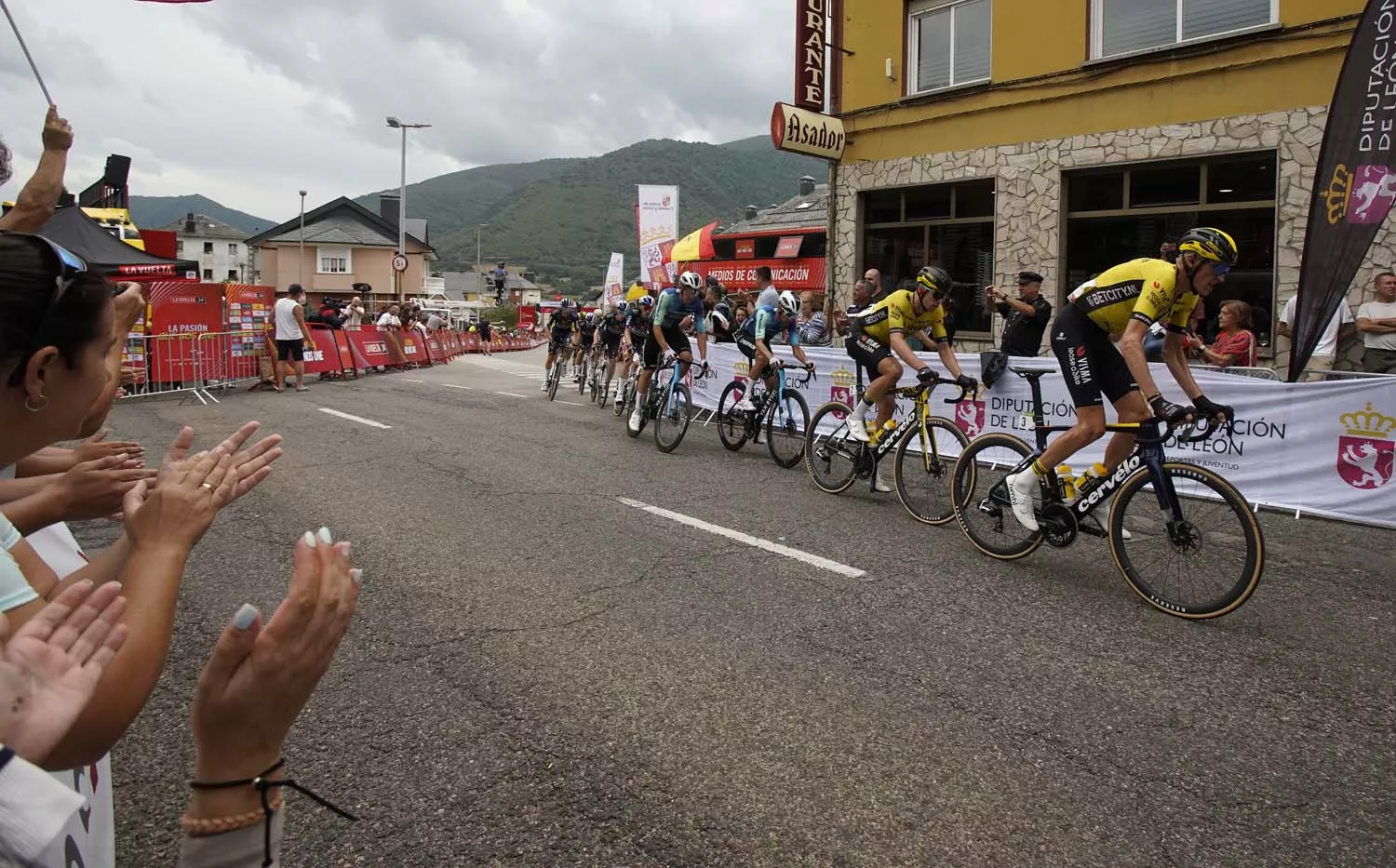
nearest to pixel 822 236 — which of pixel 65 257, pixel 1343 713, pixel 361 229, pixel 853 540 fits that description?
pixel 853 540

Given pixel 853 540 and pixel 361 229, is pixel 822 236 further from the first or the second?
pixel 361 229

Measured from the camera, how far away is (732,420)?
1045 cm

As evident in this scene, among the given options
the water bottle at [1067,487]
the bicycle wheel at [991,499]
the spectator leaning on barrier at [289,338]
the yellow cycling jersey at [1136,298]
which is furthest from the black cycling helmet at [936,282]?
the spectator leaning on barrier at [289,338]

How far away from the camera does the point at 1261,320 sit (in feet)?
39.3

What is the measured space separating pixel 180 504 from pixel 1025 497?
5.13m

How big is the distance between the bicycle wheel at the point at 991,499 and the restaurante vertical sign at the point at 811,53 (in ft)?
36.7

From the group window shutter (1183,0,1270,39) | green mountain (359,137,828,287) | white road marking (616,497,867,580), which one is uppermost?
green mountain (359,137,828,287)

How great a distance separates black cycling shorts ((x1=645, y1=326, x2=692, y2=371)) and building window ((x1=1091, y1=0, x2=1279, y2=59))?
760 centimetres

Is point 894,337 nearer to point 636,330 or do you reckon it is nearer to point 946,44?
point 636,330

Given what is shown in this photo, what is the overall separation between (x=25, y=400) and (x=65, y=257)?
26 centimetres

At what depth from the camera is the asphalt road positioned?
2758 mm

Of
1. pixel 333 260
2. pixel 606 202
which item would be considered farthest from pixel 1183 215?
pixel 606 202

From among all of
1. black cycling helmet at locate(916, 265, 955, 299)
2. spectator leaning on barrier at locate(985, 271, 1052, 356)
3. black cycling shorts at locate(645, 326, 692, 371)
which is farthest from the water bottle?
Answer: black cycling shorts at locate(645, 326, 692, 371)

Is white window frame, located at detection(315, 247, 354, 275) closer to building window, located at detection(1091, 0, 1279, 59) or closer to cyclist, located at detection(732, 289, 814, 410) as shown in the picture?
building window, located at detection(1091, 0, 1279, 59)
